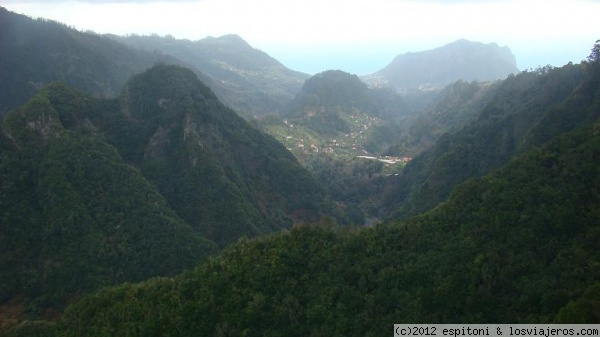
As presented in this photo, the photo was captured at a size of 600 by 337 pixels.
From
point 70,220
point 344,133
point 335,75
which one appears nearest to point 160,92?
point 70,220

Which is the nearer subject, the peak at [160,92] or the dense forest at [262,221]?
the dense forest at [262,221]

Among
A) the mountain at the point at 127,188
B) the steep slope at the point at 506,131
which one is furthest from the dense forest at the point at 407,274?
the steep slope at the point at 506,131

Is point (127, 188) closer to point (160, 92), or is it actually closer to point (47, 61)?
point (160, 92)

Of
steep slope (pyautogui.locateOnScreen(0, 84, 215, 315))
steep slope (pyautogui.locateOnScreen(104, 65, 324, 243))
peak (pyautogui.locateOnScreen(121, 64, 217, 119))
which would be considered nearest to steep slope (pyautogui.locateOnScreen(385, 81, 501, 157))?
steep slope (pyautogui.locateOnScreen(104, 65, 324, 243))

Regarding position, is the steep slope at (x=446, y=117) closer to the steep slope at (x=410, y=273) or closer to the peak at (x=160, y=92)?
the peak at (x=160, y=92)

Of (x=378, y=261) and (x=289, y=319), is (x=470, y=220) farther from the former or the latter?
(x=289, y=319)

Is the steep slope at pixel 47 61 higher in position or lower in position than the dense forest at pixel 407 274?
higher
